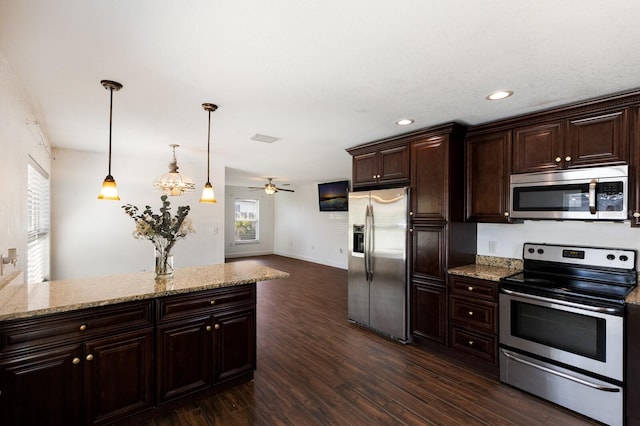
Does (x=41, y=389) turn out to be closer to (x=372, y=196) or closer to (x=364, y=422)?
(x=364, y=422)

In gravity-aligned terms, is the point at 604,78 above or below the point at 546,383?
above

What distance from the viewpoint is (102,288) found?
7.13ft

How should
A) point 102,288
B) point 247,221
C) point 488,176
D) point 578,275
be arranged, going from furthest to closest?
point 247,221, point 488,176, point 578,275, point 102,288

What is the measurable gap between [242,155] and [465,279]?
3.57 metres

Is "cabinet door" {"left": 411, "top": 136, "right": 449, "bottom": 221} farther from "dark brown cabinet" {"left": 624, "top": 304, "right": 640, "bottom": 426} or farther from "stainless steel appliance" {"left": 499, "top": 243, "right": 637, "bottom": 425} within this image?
"dark brown cabinet" {"left": 624, "top": 304, "right": 640, "bottom": 426}

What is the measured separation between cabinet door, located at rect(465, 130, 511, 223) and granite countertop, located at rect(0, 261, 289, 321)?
83.8 inches

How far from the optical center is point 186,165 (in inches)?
203

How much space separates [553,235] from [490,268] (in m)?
0.64

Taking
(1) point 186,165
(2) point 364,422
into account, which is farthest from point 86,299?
(1) point 186,165

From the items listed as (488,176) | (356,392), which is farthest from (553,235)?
(356,392)

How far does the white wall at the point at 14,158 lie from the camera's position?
2006 millimetres

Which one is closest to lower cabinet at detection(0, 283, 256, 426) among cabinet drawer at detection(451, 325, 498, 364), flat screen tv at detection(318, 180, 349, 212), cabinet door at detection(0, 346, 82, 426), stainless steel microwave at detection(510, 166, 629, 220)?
cabinet door at detection(0, 346, 82, 426)

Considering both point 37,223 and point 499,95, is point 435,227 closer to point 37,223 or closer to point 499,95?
point 499,95

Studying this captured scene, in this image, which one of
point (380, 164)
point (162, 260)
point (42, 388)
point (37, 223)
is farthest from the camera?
point (380, 164)
